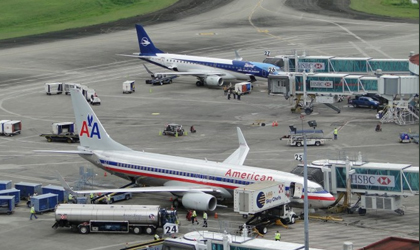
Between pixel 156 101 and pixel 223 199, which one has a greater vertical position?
pixel 156 101

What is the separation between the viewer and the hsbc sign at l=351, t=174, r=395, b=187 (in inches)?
3027

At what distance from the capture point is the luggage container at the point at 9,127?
4503 inches

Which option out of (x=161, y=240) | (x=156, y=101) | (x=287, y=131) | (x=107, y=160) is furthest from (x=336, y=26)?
(x=161, y=240)

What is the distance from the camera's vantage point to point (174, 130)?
112250 mm

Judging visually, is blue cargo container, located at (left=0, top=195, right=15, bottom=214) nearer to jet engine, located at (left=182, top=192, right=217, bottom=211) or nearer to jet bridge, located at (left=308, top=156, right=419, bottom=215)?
jet engine, located at (left=182, top=192, right=217, bottom=211)

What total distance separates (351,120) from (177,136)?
22.2m

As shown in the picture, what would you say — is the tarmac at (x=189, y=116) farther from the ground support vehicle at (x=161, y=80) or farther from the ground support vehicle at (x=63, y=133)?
the ground support vehicle at (x=63, y=133)

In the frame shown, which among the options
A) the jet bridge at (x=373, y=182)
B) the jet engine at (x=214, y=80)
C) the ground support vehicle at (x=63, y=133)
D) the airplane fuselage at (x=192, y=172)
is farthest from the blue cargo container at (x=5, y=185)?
the jet engine at (x=214, y=80)

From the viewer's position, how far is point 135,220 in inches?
2906

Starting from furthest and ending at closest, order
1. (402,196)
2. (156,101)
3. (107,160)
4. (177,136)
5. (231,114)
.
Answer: (156,101), (231,114), (177,136), (107,160), (402,196)

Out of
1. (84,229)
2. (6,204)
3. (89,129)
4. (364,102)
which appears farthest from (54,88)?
(84,229)

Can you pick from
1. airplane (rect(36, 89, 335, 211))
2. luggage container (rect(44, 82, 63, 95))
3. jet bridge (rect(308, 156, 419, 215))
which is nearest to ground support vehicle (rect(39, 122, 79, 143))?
airplane (rect(36, 89, 335, 211))

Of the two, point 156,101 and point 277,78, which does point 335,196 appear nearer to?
point 277,78

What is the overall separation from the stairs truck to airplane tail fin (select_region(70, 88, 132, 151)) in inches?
633
